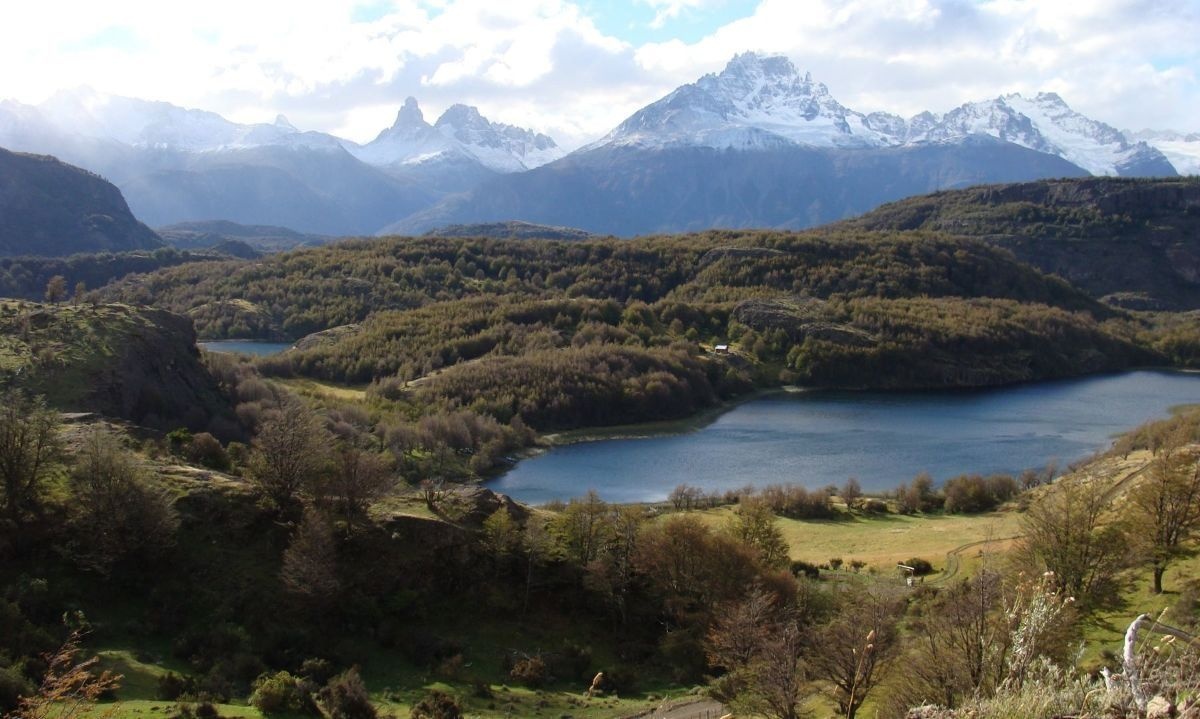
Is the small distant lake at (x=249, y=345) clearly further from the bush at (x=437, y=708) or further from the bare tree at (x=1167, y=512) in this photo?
the bare tree at (x=1167, y=512)

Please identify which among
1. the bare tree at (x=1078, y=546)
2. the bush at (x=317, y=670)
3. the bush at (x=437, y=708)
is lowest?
the bush at (x=437, y=708)

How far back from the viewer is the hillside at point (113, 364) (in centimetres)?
5441

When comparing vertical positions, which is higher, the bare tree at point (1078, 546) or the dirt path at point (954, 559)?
the bare tree at point (1078, 546)

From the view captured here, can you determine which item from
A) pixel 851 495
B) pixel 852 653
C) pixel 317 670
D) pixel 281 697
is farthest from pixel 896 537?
pixel 281 697

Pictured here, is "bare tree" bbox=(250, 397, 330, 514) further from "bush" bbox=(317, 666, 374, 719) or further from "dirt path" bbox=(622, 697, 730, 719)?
"dirt path" bbox=(622, 697, 730, 719)

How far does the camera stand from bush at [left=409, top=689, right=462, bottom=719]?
2620 centimetres

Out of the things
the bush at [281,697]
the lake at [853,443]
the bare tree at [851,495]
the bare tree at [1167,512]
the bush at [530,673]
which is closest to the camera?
the bush at [281,697]

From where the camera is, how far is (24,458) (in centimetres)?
3291

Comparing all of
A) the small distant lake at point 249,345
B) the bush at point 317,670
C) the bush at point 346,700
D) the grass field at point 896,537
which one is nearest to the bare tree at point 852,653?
the bush at point 346,700

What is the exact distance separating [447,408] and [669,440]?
24.5 meters

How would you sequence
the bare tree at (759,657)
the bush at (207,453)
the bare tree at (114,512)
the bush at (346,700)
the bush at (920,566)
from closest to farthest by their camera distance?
the bare tree at (759,657), the bush at (346,700), the bare tree at (114,512), the bush at (207,453), the bush at (920,566)

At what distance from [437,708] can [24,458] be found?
17.9 metres

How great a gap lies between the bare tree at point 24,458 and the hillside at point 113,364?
20.4m

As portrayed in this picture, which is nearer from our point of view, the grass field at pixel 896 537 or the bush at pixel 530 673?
the bush at pixel 530 673
